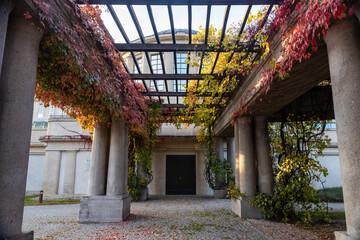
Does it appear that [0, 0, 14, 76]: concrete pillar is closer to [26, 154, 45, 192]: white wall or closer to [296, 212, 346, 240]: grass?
[296, 212, 346, 240]: grass

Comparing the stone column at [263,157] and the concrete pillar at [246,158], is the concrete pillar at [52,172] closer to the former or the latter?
the concrete pillar at [246,158]

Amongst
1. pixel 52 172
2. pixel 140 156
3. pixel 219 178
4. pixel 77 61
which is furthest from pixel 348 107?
pixel 52 172

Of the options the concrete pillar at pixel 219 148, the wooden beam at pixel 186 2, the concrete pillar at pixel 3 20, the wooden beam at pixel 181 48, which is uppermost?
the wooden beam at pixel 186 2

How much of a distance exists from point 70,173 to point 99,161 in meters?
7.58

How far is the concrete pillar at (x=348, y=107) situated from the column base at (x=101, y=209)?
16.9ft

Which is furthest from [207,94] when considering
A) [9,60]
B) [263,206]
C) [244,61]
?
[9,60]

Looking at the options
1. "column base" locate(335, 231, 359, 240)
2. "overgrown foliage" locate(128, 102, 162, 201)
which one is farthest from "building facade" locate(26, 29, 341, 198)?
"column base" locate(335, 231, 359, 240)

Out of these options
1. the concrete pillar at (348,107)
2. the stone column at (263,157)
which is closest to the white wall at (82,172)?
the stone column at (263,157)

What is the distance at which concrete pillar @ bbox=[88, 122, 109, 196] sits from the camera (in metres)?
6.69

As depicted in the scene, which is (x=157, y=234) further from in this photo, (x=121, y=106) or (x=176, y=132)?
(x=176, y=132)

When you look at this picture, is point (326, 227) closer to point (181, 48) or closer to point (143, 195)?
point (181, 48)

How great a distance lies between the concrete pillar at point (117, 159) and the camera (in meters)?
6.71

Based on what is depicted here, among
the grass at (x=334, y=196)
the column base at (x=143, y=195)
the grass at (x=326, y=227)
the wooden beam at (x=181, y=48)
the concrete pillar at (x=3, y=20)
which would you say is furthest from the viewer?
the column base at (x=143, y=195)

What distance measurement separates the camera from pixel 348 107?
2.55 m
